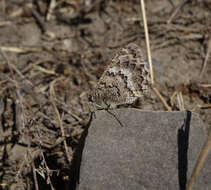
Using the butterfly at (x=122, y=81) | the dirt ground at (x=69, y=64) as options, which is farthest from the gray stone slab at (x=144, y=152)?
the dirt ground at (x=69, y=64)

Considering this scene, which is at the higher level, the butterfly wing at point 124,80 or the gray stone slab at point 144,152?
the butterfly wing at point 124,80

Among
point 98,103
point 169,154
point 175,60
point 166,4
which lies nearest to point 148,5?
point 166,4

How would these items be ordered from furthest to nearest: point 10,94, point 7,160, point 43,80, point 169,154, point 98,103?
point 43,80, point 10,94, point 7,160, point 98,103, point 169,154

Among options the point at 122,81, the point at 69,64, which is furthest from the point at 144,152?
the point at 69,64

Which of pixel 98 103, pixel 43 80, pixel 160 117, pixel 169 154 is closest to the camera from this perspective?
pixel 169 154

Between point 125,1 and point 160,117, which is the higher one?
point 125,1

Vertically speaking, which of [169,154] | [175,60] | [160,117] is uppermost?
[175,60]

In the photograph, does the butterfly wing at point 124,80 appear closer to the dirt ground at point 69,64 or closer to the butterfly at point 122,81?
the butterfly at point 122,81

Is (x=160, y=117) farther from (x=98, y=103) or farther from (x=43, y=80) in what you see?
(x=43, y=80)
